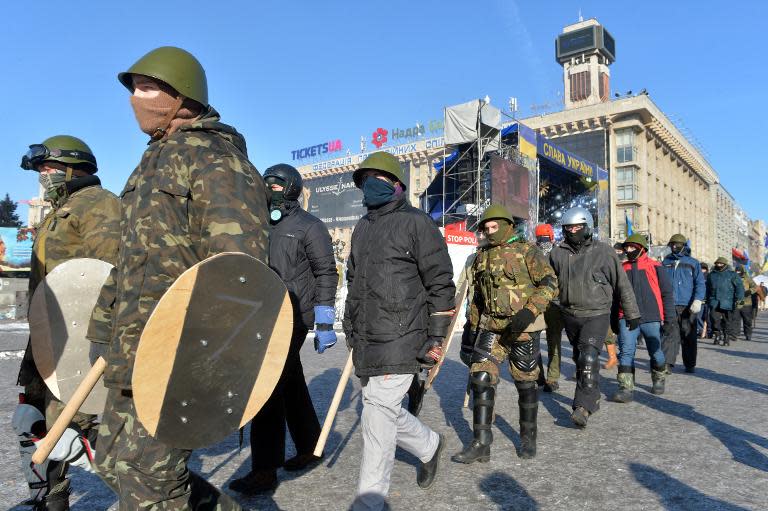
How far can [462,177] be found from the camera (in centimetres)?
2522

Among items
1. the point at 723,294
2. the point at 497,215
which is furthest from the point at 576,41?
the point at 497,215

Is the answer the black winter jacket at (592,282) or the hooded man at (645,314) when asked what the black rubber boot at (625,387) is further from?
the black winter jacket at (592,282)

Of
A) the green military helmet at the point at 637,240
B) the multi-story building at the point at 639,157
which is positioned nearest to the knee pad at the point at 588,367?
the green military helmet at the point at 637,240

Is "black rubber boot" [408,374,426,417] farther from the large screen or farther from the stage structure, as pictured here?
the large screen

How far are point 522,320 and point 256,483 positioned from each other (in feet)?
7.03

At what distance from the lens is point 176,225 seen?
1907 mm

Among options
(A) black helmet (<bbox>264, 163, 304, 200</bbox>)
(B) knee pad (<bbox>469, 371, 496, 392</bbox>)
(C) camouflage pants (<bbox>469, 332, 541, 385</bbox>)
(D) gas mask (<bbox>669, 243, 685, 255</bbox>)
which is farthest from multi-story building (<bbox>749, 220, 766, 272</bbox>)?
(A) black helmet (<bbox>264, 163, 304, 200</bbox>)

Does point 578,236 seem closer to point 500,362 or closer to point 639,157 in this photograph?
point 500,362

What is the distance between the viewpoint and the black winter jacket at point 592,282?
551 centimetres

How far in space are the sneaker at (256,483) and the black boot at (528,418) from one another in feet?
5.93

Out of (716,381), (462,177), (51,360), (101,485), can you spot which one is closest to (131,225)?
(51,360)

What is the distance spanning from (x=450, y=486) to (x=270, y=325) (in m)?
2.16

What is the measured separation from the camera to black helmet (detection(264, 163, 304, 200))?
4.04m

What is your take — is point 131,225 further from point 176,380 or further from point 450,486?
point 450,486
